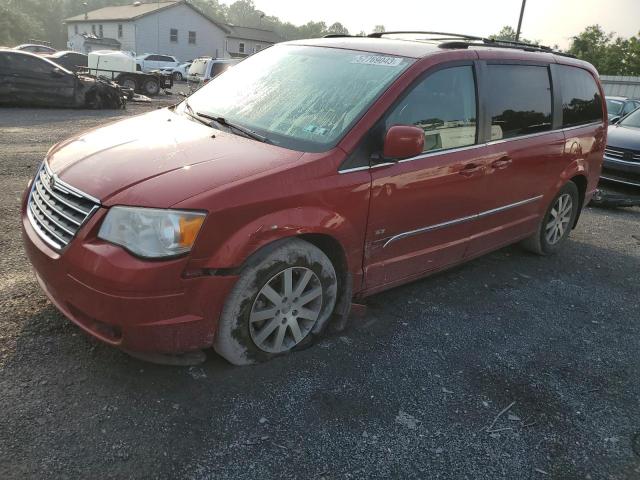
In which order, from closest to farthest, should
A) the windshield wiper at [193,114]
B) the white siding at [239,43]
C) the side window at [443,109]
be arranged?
the side window at [443,109] < the windshield wiper at [193,114] < the white siding at [239,43]

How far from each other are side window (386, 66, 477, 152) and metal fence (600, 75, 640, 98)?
25527mm

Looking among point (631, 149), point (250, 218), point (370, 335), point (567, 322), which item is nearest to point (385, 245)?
point (370, 335)

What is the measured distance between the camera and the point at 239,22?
12569 cm

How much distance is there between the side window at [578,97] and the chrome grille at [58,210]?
4.18 meters

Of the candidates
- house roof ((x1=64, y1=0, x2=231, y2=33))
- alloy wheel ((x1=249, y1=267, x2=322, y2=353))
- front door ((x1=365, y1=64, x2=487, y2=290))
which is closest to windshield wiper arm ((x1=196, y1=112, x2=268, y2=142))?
front door ((x1=365, y1=64, x2=487, y2=290))

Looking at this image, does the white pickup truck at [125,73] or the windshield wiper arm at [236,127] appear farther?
the white pickup truck at [125,73]

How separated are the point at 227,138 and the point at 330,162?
2.22ft

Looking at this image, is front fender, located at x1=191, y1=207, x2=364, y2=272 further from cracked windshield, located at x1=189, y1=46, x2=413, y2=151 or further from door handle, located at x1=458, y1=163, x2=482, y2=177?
door handle, located at x1=458, y1=163, x2=482, y2=177

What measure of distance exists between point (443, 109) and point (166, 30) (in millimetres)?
50706

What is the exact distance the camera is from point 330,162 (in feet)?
9.95

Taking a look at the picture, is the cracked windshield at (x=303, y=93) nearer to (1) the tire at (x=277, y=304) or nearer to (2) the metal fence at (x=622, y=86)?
(1) the tire at (x=277, y=304)

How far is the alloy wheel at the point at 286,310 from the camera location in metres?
2.93

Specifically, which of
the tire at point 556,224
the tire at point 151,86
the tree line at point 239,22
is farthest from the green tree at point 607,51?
the tire at point 556,224

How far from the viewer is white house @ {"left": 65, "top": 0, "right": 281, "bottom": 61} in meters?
47.8
